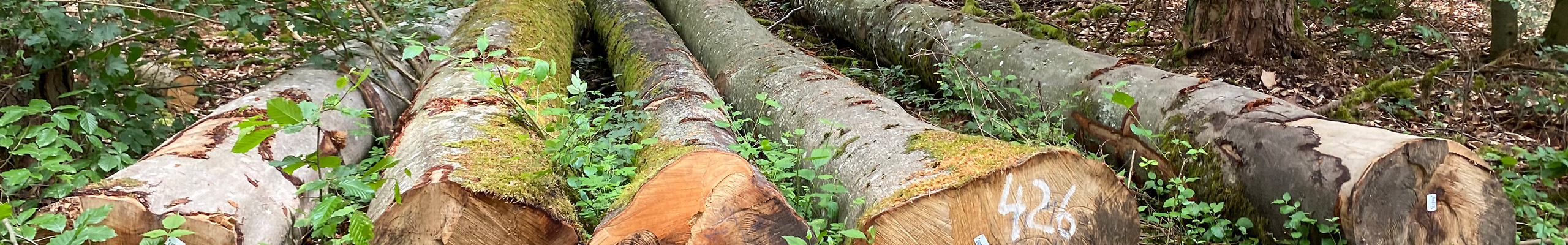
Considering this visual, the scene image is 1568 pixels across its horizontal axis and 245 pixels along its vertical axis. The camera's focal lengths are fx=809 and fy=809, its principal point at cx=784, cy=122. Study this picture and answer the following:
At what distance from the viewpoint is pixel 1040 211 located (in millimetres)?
2297

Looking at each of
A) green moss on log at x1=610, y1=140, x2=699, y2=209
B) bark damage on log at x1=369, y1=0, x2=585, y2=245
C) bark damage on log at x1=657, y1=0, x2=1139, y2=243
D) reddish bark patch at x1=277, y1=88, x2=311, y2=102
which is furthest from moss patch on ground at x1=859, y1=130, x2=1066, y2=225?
reddish bark patch at x1=277, y1=88, x2=311, y2=102

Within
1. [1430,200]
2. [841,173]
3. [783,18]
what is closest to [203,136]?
[841,173]

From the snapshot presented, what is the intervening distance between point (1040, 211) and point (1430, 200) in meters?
1.25

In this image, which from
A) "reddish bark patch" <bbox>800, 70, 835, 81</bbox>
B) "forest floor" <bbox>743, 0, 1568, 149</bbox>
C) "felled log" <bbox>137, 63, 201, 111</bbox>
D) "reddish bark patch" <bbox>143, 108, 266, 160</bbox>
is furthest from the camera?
"felled log" <bbox>137, 63, 201, 111</bbox>

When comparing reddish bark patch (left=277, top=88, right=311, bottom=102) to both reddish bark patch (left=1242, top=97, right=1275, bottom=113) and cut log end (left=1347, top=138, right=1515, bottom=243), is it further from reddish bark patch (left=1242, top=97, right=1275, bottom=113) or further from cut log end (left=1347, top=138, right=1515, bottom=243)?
cut log end (left=1347, top=138, right=1515, bottom=243)

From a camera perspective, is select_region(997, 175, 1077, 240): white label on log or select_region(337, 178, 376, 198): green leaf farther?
select_region(997, 175, 1077, 240): white label on log

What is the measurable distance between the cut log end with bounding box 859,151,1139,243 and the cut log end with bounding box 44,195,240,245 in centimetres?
192

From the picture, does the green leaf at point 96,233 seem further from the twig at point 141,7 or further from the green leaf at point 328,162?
the twig at point 141,7

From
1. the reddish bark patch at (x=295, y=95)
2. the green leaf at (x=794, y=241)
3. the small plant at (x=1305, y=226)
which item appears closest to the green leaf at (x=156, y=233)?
the reddish bark patch at (x=295, y=95)

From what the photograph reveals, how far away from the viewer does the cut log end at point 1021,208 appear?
2.24 metres

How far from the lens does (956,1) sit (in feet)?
24.8

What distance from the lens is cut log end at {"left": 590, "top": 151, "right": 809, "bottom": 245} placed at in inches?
84.8

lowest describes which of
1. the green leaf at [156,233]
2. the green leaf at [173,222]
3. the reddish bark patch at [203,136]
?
the reddish bark patch at [203,136]

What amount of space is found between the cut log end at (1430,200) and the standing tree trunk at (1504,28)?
2708 mm
